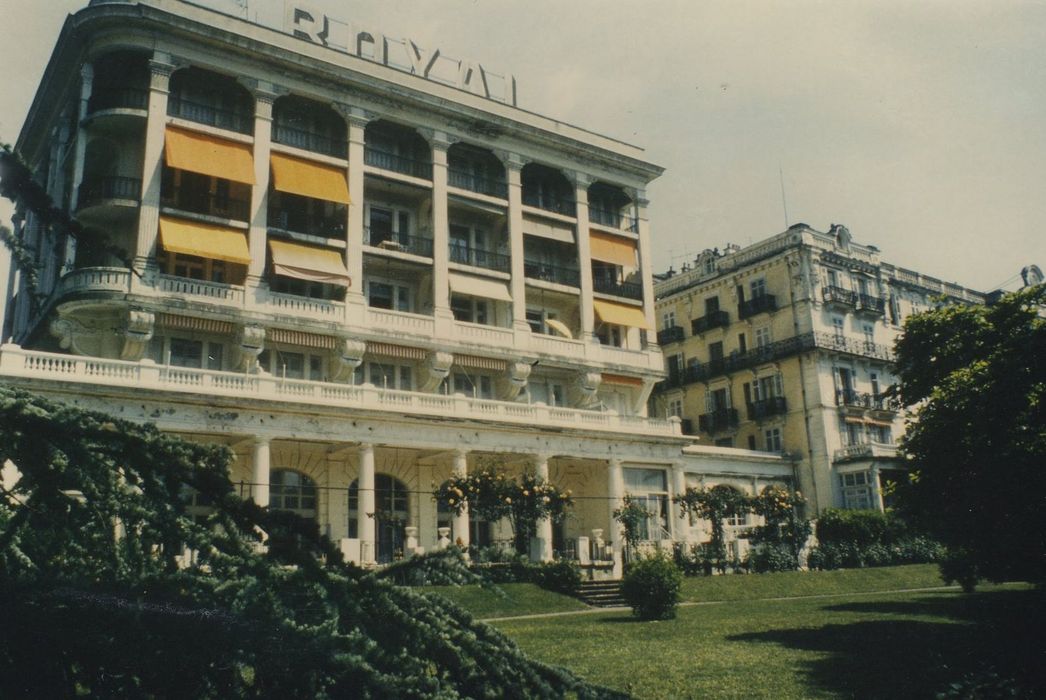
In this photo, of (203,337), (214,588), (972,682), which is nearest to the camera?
(214,588)

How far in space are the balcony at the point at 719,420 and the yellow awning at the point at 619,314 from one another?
13492mm

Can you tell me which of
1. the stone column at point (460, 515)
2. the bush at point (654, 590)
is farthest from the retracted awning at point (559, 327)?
the bush at point (654, 590)

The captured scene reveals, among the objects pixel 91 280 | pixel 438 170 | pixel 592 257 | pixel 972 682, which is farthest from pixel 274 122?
pixel 972 682

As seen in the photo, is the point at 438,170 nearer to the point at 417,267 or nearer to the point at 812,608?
the point at 417,267

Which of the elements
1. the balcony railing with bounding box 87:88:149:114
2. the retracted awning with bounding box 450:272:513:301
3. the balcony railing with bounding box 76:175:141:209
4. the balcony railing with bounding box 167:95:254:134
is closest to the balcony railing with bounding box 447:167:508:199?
the retracted awning with bounding box 450:272:513:301

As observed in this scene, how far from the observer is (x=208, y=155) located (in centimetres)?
3112

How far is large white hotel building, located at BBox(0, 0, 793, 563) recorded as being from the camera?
29.8 metres

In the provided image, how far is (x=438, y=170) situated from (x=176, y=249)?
39.3 ft

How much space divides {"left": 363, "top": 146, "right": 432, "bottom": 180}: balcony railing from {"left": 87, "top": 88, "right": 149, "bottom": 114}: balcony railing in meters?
8.61

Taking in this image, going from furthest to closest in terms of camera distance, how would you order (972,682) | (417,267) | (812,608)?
(417,267), (812,608), (972,682)

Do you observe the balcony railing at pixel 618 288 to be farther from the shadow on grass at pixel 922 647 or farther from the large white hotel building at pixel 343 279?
the shadow on grass at pixel 922 647

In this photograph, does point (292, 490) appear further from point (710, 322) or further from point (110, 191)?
point (710, 322)

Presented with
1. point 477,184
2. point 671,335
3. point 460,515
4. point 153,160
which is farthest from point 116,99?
point 671,335

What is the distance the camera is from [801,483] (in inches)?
1924
